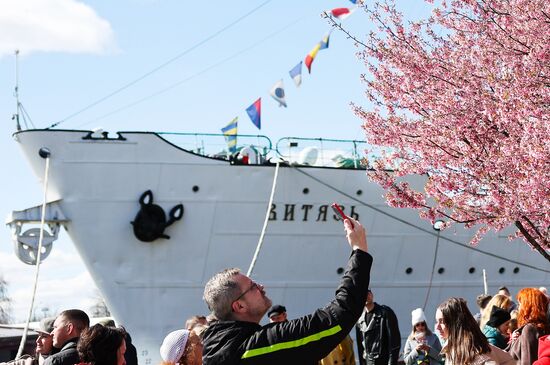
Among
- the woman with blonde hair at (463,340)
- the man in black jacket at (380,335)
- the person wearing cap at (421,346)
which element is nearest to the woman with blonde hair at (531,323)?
the woman with blonde hair at (463,340)

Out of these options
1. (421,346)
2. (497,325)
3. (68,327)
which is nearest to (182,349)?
(68,327)

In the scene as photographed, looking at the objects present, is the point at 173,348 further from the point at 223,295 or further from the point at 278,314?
the point at 278,314

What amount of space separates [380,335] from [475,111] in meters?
2.56

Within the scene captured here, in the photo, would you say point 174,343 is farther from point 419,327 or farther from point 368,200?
point 368,200

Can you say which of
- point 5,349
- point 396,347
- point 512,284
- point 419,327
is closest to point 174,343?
point 419,327

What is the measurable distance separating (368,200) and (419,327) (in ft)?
34.9

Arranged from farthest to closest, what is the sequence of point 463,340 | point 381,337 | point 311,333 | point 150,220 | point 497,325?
point 150,220 → point 381,337 → point 497,325 → point 463,340 → point 311,333

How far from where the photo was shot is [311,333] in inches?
158

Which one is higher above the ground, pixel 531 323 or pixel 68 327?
pixel 531 323

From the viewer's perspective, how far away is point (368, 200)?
20.9m

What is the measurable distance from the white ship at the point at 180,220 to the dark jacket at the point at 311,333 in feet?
49.6

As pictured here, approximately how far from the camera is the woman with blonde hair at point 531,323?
6.40m

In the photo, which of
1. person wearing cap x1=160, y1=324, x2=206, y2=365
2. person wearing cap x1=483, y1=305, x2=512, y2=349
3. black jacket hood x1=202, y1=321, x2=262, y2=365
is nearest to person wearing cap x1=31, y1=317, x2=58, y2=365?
person wearing cap x1=160, y1=324, x2=206, y2=365

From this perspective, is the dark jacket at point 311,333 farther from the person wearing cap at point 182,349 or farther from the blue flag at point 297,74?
the blue flag at point 297,74
